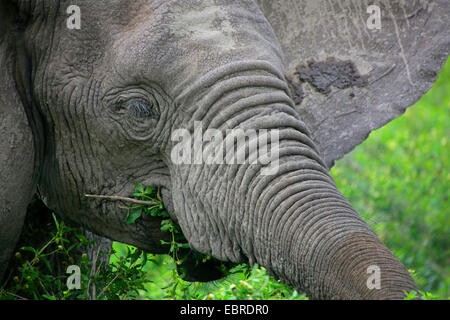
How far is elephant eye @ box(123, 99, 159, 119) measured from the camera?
293 centimetres

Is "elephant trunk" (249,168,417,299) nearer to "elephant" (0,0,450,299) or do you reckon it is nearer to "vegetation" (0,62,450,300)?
"elephant" (0,0,450,299)

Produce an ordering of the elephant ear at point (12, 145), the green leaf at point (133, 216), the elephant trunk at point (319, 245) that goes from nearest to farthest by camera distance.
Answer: the elephant trunk at point (319, 245)
the elephant ear at point (12, 145)
the green leaf at point (133, 216)

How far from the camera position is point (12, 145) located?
293 cm

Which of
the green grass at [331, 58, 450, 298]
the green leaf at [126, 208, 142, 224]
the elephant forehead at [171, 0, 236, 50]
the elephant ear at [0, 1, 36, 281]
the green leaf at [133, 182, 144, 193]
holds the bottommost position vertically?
the green grass at [331, 58, 450, 298]

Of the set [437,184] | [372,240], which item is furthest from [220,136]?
[437,184]

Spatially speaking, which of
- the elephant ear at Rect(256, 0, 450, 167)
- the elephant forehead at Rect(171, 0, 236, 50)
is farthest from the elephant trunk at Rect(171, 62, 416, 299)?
the elephant ear at Rect(256, 0, 450, 167)

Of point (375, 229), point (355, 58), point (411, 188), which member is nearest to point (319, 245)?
point (375, 229)

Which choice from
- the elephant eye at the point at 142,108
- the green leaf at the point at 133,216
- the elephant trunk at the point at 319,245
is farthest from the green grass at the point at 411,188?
the elephant trunk at the point at 319,245

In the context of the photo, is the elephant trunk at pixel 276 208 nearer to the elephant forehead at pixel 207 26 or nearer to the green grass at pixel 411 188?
the elephant forehead at pixel 207 26

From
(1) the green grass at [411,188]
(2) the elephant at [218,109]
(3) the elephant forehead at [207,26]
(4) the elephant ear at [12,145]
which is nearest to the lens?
(2) the elephant at [218,109]

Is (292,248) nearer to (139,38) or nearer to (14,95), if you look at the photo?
(139,38)

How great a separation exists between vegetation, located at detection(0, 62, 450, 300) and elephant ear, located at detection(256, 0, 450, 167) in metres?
0.44

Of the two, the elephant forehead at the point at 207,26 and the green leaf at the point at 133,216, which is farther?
the green leaf at the point at 133,216

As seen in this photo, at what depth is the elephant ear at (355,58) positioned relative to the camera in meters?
3.29
